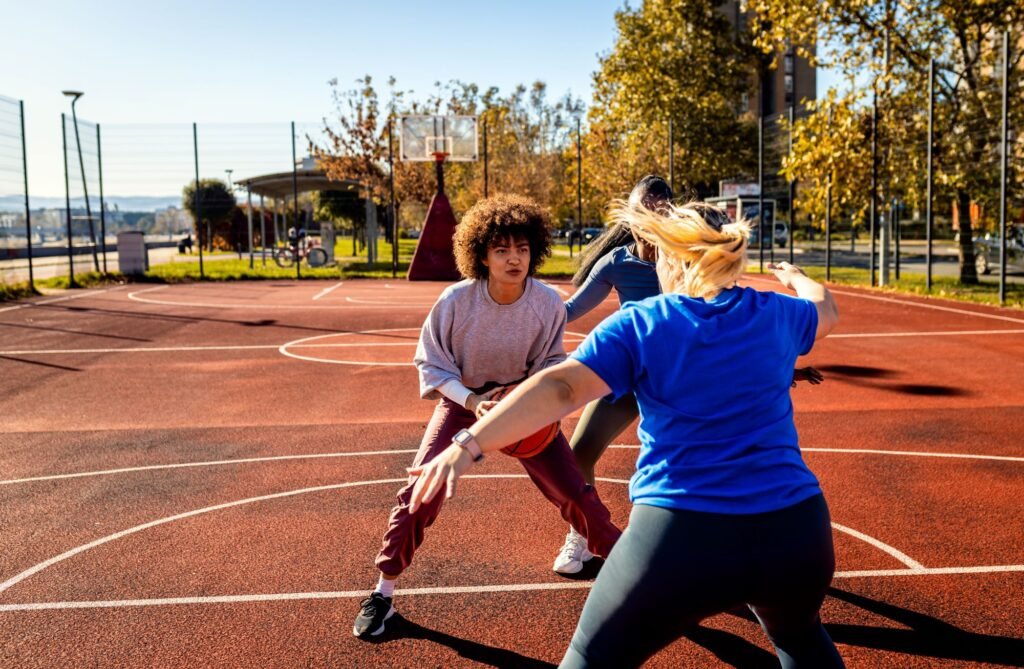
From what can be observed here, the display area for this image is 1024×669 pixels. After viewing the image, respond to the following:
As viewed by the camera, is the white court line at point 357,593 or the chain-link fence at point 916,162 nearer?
the white court line at point 357,593

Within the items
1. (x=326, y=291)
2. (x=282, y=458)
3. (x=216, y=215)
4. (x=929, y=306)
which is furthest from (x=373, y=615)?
(x=216, y=215)

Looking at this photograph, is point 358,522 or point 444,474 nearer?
point 444,474

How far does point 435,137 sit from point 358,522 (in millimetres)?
23829

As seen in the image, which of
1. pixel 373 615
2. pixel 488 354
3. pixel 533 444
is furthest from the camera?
pixel 488 354

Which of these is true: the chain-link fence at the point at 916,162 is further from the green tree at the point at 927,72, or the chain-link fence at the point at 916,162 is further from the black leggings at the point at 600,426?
Answer: the black leggings at the point at 600,426

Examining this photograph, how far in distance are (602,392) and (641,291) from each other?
2602mm

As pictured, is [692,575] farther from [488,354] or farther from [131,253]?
[131,253]

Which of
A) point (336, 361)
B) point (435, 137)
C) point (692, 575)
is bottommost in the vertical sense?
point (336, 361)

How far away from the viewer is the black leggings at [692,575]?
2334mm

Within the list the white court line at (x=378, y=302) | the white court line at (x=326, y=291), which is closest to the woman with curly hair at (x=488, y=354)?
the white court line at (x=378, y=302)

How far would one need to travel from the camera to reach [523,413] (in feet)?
7.82

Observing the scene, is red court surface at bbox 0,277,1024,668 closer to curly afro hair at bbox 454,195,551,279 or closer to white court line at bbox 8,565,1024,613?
white court line at bbox 8,565,1024,613

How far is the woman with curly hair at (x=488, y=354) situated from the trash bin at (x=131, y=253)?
1020 inches

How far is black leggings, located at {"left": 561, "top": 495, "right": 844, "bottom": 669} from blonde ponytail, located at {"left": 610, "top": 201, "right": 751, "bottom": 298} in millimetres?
624
